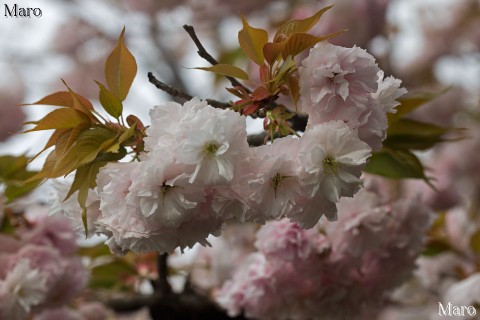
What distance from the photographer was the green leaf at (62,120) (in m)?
0.51

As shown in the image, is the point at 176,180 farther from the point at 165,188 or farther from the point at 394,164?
the point at 394,164

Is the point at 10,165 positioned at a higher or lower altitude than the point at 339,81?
lower

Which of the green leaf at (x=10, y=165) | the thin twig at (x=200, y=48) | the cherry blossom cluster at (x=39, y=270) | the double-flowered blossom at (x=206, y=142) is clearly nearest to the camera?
the double-flowered blossom at (x=206, y=142)

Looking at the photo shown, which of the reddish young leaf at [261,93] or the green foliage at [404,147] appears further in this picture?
the green foliage at [404,147]

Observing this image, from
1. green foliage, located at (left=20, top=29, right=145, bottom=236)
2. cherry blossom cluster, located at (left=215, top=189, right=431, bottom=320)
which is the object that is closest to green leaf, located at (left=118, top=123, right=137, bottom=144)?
green foliage, located at (left=20, top=29, right=145, bottom=236)

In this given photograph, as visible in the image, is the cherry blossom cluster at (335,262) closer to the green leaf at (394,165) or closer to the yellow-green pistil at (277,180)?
the green leaf at (394,165)

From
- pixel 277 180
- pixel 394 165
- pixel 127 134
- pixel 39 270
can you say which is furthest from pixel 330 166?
pixel 39 270

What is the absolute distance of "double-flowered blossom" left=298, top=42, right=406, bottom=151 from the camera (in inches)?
18.2

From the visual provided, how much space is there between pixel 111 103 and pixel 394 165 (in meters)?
0.36

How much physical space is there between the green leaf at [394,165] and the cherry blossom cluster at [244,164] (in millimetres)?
251

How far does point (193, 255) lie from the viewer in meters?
1.43

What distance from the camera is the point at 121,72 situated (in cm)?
54

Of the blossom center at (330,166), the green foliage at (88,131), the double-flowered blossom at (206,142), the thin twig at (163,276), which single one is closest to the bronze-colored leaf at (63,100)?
the green foliage at (88,131)

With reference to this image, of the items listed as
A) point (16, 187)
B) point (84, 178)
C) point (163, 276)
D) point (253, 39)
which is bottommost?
point (163, 276)
